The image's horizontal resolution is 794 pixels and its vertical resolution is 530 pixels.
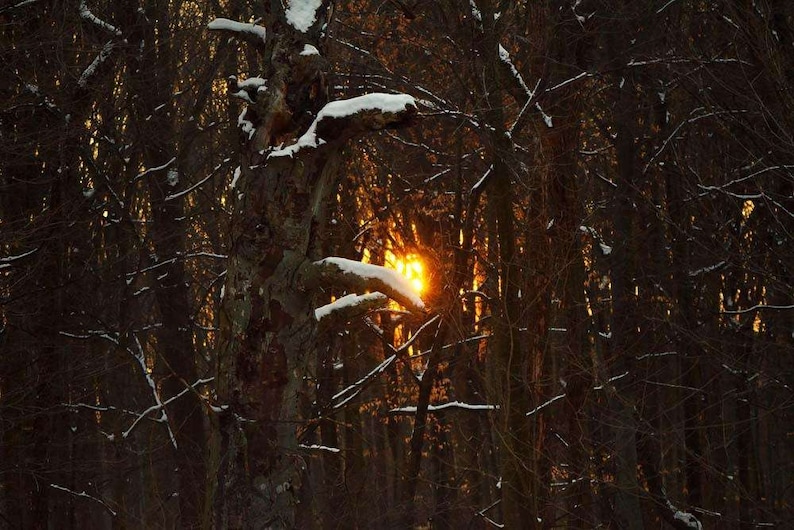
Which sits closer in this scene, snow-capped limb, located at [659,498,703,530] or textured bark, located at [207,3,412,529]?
textured bark, located at [207,3,412,529]

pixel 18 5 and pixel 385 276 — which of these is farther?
pixel 18 5

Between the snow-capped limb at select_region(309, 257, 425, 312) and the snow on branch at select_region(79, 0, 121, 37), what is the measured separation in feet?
21.3

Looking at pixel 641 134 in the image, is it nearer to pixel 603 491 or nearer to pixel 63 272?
pixel 603 491

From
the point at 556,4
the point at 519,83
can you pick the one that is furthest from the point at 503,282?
the point at 556,4

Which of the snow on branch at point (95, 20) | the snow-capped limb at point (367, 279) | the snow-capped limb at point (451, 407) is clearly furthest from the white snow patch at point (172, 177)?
the snow-capped limb at point (367, 279)

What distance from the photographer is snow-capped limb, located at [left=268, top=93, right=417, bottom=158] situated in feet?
19.6

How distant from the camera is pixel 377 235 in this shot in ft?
46.0

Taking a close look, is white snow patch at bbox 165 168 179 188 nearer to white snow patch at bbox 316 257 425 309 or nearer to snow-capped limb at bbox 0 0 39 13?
snow-capped limb at bbox 0 0 39 13

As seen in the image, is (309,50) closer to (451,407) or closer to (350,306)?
(350,306)

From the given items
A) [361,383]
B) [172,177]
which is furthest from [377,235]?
[361,383]

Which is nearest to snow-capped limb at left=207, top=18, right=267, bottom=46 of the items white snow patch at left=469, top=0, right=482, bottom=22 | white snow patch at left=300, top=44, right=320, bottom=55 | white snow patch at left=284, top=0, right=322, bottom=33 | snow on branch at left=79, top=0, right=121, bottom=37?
white snow patch at left=284, top=0, right=322, bottom=33

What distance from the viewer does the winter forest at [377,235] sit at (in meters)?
6.14

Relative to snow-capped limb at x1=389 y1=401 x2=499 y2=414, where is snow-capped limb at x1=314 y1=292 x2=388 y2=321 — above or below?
below

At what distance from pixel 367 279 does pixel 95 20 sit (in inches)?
274
